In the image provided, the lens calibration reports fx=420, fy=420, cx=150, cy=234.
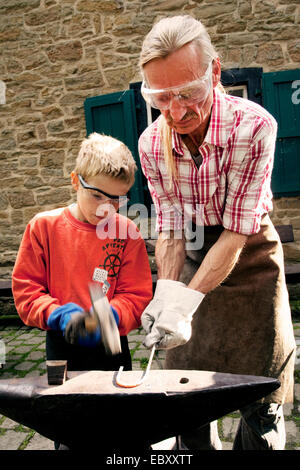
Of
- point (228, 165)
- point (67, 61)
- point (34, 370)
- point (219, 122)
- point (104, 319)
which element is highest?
point (67, 61)

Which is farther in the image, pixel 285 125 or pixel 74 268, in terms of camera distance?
pixel 285 125

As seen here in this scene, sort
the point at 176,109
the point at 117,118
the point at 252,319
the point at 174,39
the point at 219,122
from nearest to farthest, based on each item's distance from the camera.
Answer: the point at 174,39 → the point at 176,109 → the point at 219,122 → the point at 252,319 → the point at 117,118

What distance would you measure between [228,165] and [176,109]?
0.36 m

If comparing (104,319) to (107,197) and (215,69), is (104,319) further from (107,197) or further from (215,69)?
(215,69)

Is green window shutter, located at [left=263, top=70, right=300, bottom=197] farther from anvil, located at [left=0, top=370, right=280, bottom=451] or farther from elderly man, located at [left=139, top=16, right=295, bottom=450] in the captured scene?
anvil, located at [left=0, top=370, right=280, bottom=451]

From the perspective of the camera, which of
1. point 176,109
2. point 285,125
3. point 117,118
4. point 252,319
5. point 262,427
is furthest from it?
point 117,118

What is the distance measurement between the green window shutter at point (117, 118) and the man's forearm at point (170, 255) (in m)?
3.64

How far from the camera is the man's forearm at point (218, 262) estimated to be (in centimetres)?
173

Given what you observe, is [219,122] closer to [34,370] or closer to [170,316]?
[170,316]

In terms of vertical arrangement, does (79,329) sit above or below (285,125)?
below

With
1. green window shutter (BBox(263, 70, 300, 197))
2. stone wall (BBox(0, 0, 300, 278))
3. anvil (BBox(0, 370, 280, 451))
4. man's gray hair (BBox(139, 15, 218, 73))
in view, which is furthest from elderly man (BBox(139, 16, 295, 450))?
stone wall (BBox(0, 0, 300, 278))

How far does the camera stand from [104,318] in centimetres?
150

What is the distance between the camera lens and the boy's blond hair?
1.94 meters

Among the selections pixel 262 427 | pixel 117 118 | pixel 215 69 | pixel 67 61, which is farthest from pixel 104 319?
pixel 67 61
